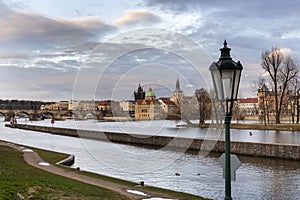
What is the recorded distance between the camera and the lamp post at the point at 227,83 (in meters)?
6.96

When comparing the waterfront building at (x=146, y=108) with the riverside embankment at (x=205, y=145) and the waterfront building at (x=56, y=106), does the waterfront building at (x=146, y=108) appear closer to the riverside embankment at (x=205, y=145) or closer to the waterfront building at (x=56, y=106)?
the riverside embankment at (x=205, y=145)

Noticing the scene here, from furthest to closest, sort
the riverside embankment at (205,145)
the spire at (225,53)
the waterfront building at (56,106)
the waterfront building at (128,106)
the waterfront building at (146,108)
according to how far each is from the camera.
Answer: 1. the waterfront building at (56,106)
2. the waterfront building at (146,108)
3. the waterfront building at (128,106)
4. the riverside embankment at (205,145)
5. the spire at (225,53)

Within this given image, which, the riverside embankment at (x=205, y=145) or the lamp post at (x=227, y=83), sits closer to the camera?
the lamp post at (x=227, y=83)

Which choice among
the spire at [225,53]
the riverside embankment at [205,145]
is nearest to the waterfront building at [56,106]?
the riverside embankment at [205,145]

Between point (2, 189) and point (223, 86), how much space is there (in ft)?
24.2

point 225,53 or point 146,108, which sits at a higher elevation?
point 225,53

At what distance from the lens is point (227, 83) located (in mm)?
6996

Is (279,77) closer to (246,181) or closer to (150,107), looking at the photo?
(150,107)

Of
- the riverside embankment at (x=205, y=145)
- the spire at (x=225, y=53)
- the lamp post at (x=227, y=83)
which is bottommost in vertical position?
the riverside embankment at (x=205, y=145)

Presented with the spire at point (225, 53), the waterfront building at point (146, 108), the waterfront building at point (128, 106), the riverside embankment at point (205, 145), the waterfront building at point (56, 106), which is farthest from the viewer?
the waterfront building at point (56, 106)

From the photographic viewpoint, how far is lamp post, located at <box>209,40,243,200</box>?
6961 mm

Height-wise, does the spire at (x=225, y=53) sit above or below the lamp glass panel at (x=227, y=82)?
above

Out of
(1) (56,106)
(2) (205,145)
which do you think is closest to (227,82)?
(2) (205,145)

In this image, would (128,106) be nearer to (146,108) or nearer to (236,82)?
(146,108)
